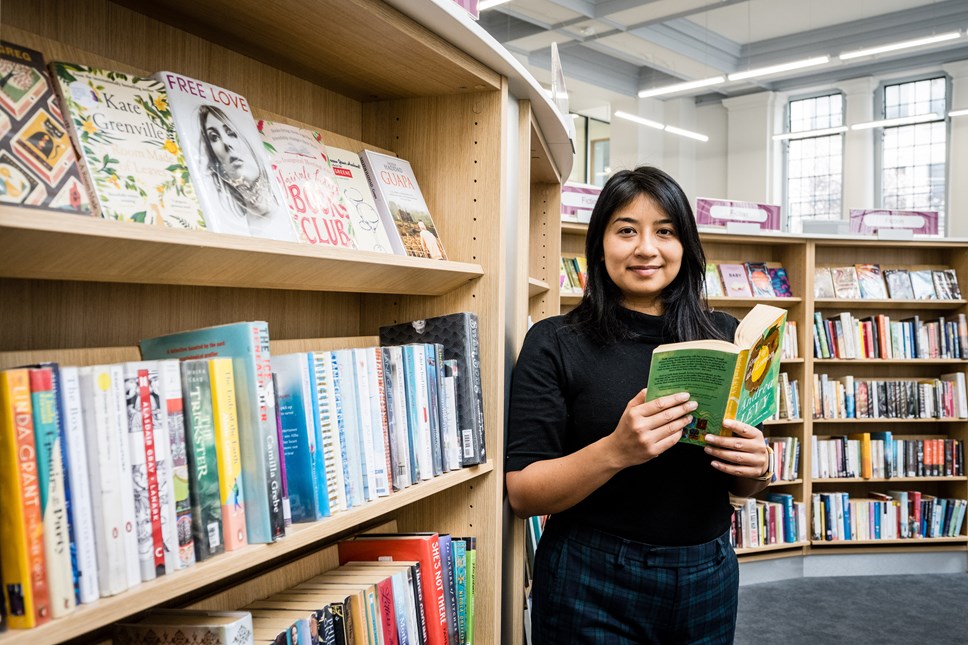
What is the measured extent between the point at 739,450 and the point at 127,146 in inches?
43.4

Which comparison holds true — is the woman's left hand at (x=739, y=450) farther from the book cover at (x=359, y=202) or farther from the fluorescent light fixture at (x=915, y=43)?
the fluorescent light fixture at (x=915, y=43)

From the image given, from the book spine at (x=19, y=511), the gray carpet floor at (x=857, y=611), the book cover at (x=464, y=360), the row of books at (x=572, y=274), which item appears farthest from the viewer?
the row of books at (x=572, y=274)

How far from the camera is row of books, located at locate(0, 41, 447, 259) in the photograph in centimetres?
79

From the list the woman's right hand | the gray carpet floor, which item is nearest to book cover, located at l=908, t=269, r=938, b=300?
the gray carpet floor

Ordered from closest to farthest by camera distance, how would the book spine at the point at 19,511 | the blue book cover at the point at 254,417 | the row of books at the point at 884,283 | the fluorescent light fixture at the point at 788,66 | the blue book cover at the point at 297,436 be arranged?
the book spine at the point at 19,511
the blue book cover at the point at 254,417
the blue book cover at the point at 297,436
the row of books at the point at 884,283
the fluorescent light fixture at the point at 788,66

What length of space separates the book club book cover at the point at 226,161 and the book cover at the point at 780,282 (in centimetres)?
391

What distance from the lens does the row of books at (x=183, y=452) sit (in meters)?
0.67

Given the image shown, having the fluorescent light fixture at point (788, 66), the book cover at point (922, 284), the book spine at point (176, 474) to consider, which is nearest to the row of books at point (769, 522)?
the book cover at point (922, 284)

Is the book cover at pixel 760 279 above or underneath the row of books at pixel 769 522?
above

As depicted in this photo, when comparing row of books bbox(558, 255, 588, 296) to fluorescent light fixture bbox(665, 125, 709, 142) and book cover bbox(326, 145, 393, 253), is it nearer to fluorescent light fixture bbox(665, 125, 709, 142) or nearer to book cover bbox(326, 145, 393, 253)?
book cover bbox(326, 145, 393, 253)

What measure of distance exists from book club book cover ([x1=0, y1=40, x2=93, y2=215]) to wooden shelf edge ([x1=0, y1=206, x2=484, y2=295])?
0.06 metres

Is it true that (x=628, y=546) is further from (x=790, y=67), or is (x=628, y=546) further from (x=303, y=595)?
(x=790, y=67)

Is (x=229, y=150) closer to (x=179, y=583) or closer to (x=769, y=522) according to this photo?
(x=179, y=583)

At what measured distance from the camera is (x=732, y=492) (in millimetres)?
1511
